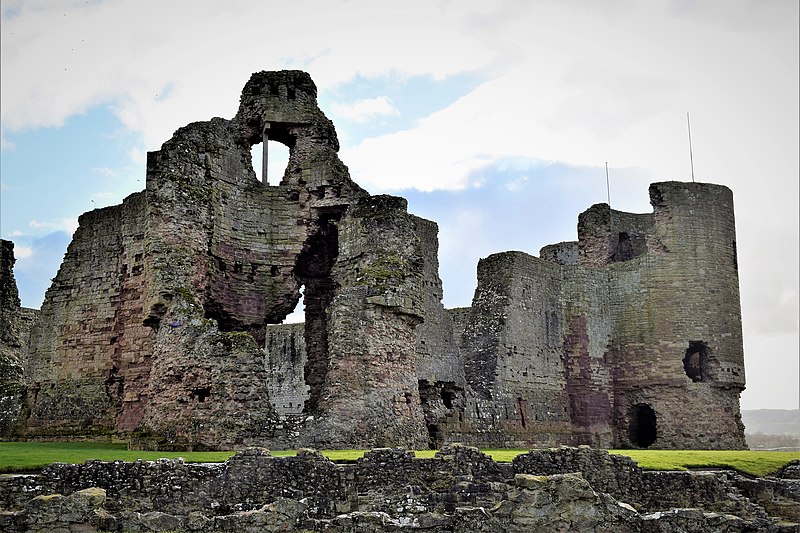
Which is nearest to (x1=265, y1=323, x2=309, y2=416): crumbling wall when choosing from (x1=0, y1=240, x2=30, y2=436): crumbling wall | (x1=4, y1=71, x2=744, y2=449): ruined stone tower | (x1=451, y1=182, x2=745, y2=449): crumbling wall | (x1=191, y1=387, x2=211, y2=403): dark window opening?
(x1=4, y1=71, x2=744, y2=449): ruined stone tower

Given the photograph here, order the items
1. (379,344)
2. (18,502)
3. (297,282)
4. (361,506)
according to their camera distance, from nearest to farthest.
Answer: (18,502) < (361,506) < (379,344) < (297,282)

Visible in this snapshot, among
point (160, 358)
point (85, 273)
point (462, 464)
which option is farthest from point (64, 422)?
point (462, 464)

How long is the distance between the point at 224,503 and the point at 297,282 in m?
8.22

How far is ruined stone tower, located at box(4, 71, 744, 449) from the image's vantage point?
19.3m

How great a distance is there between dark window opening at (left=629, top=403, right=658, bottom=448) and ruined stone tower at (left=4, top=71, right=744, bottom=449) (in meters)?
0.07

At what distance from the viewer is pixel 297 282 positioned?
2228 centimetres

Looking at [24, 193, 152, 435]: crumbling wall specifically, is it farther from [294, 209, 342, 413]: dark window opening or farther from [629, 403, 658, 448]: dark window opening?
[629, 403, 658, 448]: dark window opening

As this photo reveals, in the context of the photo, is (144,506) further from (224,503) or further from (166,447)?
(166,447)

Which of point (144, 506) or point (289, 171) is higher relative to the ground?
point (289, 171)

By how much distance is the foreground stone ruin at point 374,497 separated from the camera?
543 inches

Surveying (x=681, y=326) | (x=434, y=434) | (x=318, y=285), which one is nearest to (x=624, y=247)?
(x=681, y=326)

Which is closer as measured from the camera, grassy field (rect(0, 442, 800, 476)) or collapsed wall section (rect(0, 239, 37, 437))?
grassy field (rect(0, 442, 800, 476))

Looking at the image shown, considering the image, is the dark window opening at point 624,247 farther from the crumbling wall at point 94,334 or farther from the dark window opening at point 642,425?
the crumbling wall at point 94,334

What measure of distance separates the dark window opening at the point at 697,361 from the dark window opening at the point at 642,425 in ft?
5.57
